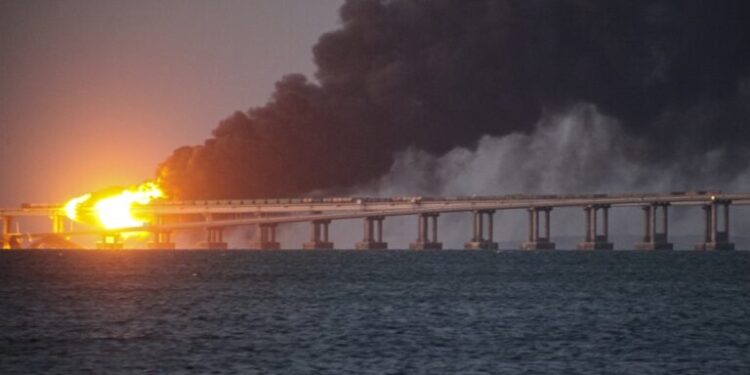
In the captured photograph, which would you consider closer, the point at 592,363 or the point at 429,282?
the point at 592,363

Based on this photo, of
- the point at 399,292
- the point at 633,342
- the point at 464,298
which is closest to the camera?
the point at 633,342

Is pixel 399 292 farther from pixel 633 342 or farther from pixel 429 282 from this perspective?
pixel 633 342

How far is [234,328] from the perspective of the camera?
311 ft

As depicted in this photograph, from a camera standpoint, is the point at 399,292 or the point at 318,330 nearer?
the point at 318,330

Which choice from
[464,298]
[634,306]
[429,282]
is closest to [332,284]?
[429,282]

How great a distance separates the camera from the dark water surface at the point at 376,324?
77.6 meters

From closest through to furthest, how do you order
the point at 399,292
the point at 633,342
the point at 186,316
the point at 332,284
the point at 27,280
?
1. the point at 633,342
2. the point at 186,316
3. the point at 399,292
4. the point at 332,284
5. the point at 27,280

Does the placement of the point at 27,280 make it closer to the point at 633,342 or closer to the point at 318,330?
the point at 318,330

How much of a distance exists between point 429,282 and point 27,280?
35.6m

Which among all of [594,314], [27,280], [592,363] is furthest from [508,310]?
[27,280]

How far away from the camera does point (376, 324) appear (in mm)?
97875

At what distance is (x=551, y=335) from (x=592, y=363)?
13756 mm

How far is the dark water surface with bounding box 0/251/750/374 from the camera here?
3056 inches

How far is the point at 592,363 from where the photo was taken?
77312mm
